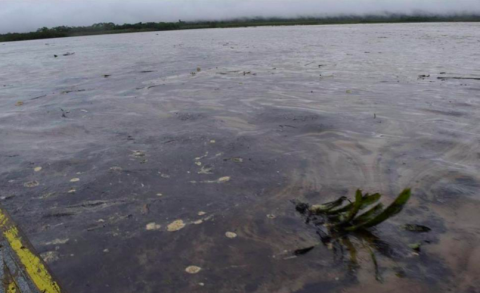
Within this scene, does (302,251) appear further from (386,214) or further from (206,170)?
(206,170)

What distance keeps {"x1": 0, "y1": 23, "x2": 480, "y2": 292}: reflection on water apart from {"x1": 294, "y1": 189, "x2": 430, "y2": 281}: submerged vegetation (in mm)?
50

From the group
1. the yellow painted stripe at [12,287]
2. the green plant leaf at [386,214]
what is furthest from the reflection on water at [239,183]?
the yellow painted stripe at [12,287]

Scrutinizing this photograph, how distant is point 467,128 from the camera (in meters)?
6.02

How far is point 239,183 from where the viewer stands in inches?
166

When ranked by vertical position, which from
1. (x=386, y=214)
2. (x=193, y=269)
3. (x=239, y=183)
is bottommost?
(x=193, y=269)

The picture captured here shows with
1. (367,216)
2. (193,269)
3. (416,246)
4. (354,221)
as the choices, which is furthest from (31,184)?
(416,246)

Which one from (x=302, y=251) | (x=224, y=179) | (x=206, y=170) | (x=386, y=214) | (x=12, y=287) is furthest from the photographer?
(x=206, y=170)

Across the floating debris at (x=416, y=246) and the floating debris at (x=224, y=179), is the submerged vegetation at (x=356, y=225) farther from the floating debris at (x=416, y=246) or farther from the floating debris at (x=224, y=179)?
the floating debris at (x=224, y=179)

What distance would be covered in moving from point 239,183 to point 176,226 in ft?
3.66

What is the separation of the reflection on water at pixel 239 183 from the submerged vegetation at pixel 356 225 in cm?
5

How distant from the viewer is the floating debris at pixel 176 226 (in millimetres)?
3295

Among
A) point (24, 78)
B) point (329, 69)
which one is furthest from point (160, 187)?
point (24, 78)

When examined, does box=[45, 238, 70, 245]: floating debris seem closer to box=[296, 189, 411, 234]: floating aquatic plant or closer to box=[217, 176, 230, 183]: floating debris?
box=[217, 176, 230, 183]: floating debris

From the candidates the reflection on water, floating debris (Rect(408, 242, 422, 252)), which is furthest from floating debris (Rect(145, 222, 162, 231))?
floating debris (Rect(408, 242, 422, 252))
